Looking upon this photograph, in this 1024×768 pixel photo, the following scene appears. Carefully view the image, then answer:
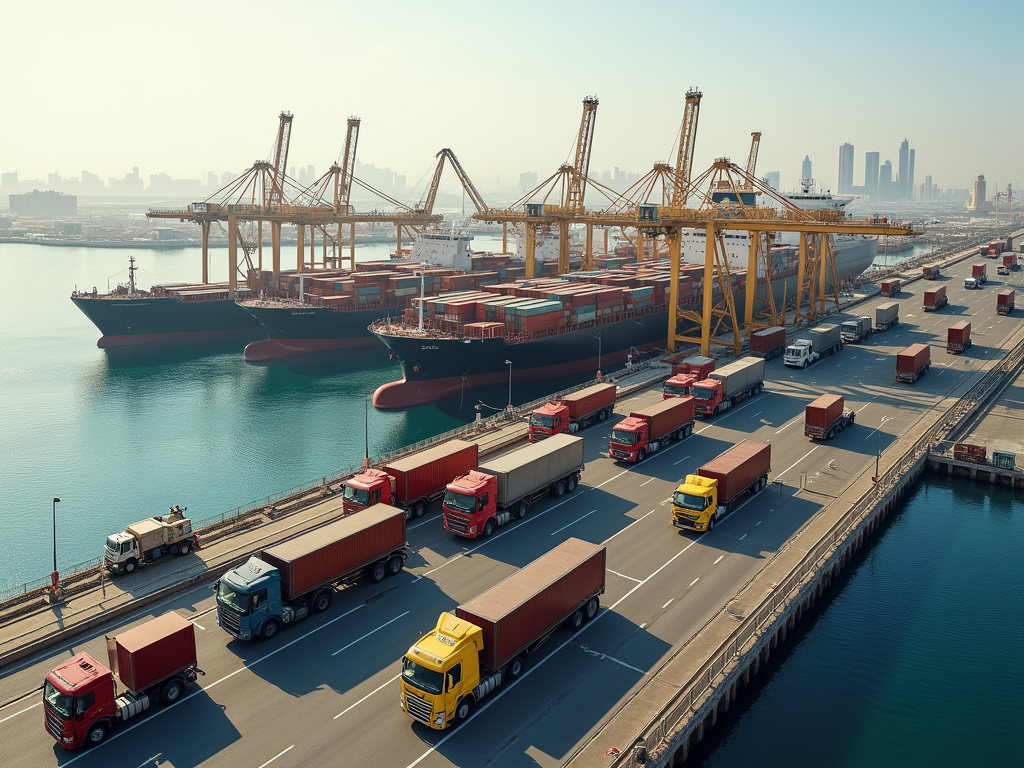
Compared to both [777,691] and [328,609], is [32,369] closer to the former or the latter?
[328,609]

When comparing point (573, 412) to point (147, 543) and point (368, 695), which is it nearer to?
point (147, 543)

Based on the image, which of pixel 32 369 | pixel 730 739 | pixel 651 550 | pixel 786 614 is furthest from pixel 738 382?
pixel 32 369

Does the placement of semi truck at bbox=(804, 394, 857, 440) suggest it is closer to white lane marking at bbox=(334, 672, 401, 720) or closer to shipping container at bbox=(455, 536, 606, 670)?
shipping container at bbox=(455, 536, 606, 670)

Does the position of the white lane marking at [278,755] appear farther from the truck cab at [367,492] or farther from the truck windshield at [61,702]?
the truck cab at [367,492]

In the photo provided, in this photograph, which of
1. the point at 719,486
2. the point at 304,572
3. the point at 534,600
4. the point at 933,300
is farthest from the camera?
the point at 933,300

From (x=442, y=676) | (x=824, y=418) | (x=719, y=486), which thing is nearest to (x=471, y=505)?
(x=719, y=486)

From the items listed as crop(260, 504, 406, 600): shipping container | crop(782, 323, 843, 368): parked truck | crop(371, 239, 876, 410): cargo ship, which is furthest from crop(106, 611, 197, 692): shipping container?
crop(782, 323, 843, 368): parked truck
